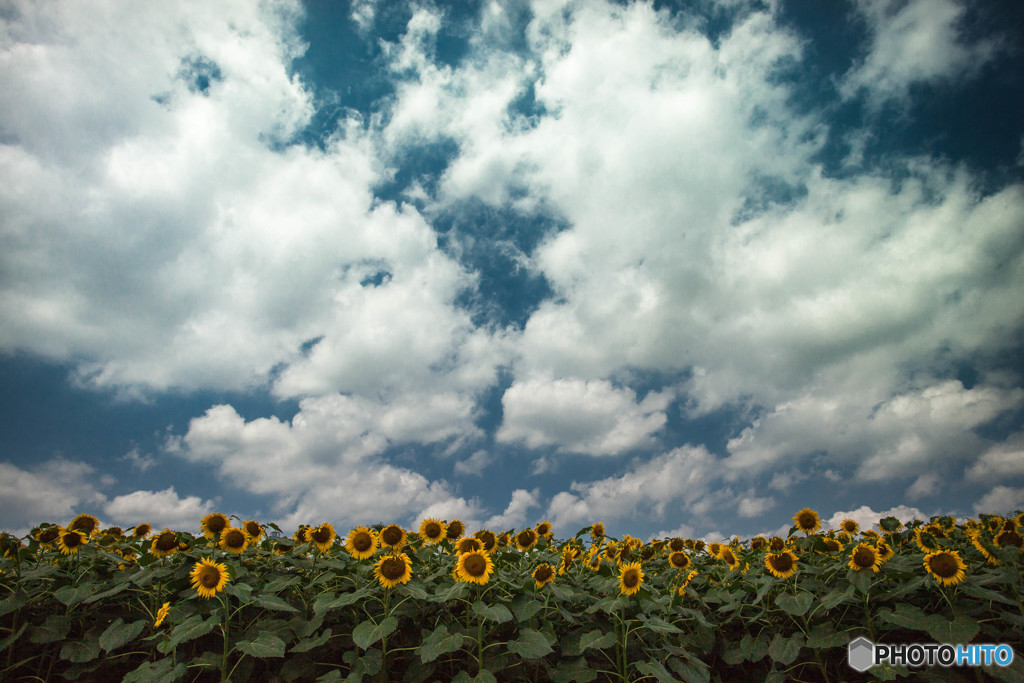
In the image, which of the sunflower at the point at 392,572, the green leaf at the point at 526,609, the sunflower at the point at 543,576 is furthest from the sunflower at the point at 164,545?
the sunflower at the point at 543,576

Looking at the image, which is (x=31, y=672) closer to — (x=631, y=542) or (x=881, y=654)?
(x=631, y=542)

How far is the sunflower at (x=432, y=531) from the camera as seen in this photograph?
6.59m

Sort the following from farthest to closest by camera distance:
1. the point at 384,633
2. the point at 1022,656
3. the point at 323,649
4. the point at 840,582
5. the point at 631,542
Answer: the point at 631,542 → the point at 840,582 → the point at 323,649 → the point at 1022,656 → the point at 384,633

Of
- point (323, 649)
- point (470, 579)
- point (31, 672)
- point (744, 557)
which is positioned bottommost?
point (31, 672)

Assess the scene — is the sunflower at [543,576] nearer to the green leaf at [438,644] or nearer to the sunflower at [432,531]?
the green leaf at [438,644]

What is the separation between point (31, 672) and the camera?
204 inches

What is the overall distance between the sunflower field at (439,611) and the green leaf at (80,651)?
1 cm

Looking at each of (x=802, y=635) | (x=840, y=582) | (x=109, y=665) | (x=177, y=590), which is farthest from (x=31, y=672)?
(x=840, y=582)

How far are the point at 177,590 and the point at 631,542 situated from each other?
5581 mm

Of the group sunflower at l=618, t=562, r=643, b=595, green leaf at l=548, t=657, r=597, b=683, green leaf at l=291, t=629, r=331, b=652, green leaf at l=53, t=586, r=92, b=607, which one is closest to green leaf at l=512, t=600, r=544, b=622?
green leaf at l=548, t=657, r=597, b=683

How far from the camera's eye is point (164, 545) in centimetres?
547

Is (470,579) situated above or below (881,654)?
above

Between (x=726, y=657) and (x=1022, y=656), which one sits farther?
(x=726, y=657)

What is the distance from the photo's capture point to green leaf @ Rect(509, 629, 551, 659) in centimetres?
460
